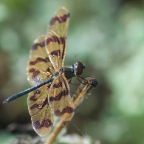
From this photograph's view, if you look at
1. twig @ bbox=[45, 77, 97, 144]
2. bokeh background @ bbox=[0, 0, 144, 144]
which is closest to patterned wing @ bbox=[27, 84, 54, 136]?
twig @ bbox=[45, 77, 97, 144]

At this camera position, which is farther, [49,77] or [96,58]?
[96,58]

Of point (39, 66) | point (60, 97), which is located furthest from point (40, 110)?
point (39, 66)

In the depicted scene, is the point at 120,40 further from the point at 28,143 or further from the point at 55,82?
the point at 55,82

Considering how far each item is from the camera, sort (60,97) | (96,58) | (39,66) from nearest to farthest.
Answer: (60,97)
(39,66)
(96,58)

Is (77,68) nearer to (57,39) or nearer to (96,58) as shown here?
(57,39)

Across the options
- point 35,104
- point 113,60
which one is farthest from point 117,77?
point 35,104
